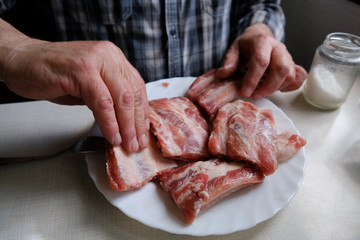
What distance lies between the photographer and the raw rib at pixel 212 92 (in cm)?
128

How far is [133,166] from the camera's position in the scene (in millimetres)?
971

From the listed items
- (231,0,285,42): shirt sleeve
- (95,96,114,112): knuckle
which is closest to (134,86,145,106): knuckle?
(95,96,114,112): knuckle

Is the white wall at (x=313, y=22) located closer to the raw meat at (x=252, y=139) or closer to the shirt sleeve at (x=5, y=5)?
the raw meat at (x=252, y=139)

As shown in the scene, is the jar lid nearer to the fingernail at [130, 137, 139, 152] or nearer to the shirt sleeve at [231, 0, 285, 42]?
the shirt sleeve at [231, 0, 285, 42]

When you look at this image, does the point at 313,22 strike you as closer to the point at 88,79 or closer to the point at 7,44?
the point at 88,79

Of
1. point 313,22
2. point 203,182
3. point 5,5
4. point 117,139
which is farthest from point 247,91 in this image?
point 313,22

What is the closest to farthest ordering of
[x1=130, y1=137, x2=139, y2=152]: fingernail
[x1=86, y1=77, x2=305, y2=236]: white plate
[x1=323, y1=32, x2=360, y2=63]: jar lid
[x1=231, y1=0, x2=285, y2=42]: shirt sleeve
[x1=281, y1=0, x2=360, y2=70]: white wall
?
[x1=86, y1=77, x2=305, y2=236]: white plate
[x1=130, y1=137, x2=139, y2=152]: fingernail
[x1=323, y1=32, x2=360, y2=63]: jar lid
[x1=231, y1=0, x2=285, y2=42]: shirt sleeve
[x1=281, y1=0, x2=360, y2=70]: white wall

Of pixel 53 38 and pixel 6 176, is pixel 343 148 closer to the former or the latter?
pixel 6 176

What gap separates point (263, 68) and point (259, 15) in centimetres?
63

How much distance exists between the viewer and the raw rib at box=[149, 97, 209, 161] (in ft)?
3.43

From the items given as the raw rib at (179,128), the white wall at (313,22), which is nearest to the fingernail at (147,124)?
the raw rib at (179,128)

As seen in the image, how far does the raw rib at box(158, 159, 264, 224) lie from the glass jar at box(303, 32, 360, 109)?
26.3 inches

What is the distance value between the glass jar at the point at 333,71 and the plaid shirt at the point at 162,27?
0.46 m

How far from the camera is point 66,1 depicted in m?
1.46
